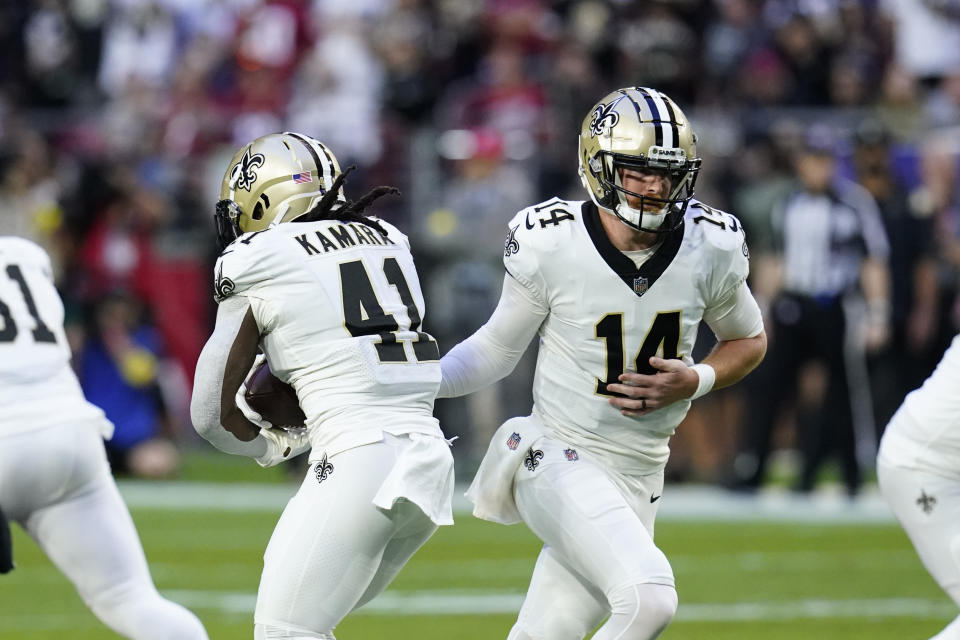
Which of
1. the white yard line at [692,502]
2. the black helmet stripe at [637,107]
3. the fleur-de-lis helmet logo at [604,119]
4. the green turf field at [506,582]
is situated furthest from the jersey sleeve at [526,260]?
the white yard line at [692,502]

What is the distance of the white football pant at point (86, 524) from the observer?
4.63 metres

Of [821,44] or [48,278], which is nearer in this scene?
[48,278]

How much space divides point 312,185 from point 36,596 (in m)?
4.16

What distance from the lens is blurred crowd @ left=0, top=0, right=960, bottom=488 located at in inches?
453

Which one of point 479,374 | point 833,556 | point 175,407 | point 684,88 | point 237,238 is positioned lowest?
point 175,407

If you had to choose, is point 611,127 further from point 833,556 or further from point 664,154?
point 833,556

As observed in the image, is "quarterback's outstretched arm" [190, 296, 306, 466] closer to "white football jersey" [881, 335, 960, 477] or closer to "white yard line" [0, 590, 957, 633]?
"white football jersey" [881, 335, 960, 477]

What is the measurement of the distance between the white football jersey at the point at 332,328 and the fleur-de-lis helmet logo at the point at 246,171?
220 mm

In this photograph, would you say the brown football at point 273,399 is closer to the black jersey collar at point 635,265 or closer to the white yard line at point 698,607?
the black jersey collar at point 635,265

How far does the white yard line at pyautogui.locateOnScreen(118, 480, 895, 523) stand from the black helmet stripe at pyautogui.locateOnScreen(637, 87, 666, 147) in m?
5.49

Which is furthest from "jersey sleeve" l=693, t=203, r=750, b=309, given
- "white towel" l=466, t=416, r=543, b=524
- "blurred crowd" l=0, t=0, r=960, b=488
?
"blurred crowd" l=0, t=0, r=960, b=488

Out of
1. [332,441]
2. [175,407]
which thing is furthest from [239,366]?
[175,407]

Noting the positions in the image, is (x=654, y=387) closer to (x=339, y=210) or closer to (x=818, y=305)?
(x=339, y=210)

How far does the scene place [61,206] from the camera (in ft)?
40.7
